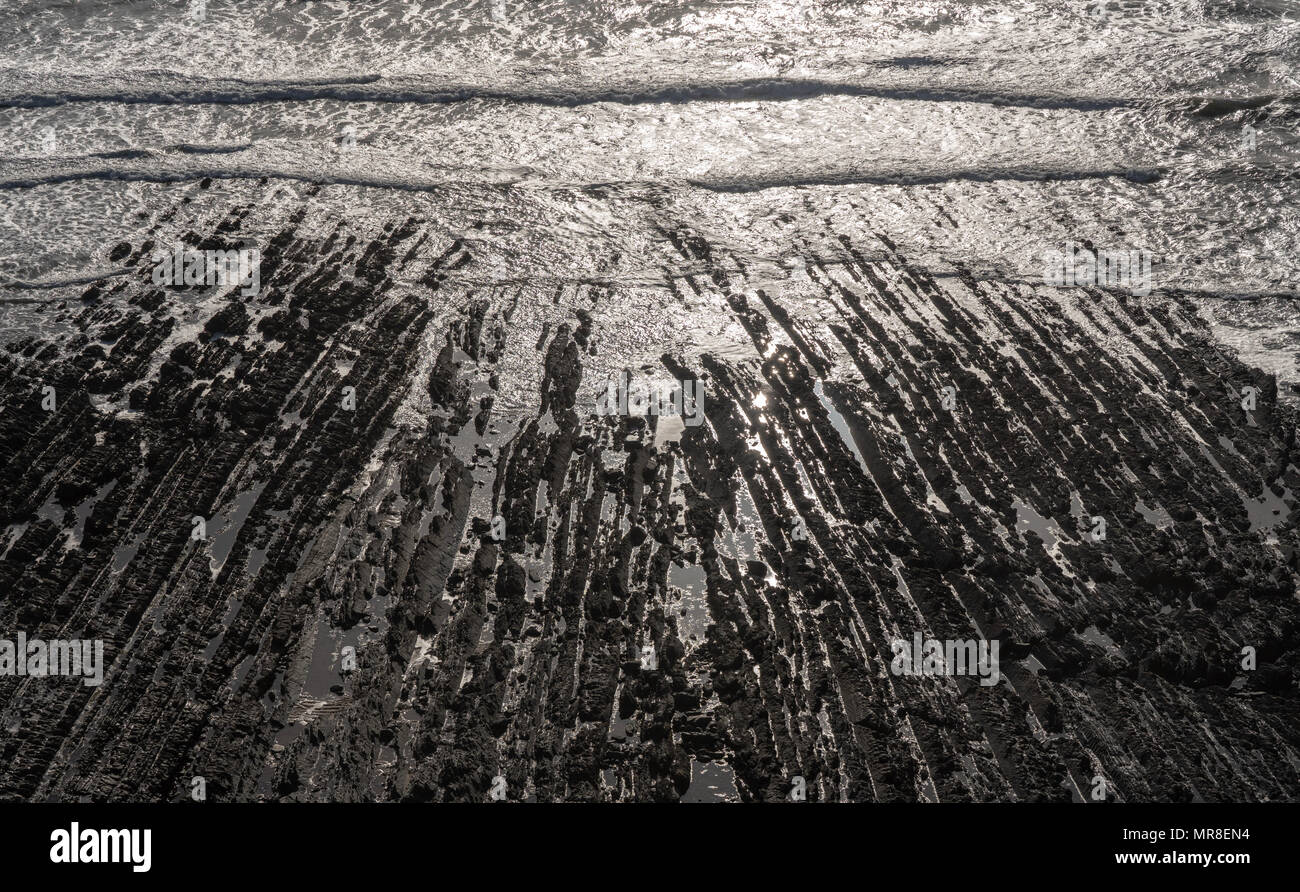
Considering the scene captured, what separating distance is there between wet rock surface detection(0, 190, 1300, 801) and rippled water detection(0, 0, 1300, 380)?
1.85 ft

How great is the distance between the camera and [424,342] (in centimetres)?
798

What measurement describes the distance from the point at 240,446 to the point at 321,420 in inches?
21.0

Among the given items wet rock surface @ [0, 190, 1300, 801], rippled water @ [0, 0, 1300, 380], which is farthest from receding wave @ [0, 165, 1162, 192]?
wet rock surface @ [0, 190, 1300, 801]

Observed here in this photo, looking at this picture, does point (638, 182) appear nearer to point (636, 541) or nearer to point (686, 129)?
point (686, 129)

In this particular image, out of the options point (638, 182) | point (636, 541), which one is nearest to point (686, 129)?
point (638, 182)

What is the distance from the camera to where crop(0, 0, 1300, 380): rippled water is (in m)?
8.96

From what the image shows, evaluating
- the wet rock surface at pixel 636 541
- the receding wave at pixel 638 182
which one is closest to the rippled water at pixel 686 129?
the receding wave at pixel 638 182

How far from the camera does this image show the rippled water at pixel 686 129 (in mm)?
8961

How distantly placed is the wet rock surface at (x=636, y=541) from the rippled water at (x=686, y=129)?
0.56 meters

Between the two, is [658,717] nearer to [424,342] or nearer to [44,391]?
[424,342]

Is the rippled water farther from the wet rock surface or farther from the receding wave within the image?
the wet rock surface

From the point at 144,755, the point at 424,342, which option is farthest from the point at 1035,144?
the point at 144,755

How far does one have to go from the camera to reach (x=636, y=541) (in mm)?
6480

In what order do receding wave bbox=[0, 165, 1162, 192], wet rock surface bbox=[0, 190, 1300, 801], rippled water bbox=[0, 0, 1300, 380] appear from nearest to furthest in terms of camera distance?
wet rock surface bbox=[0, 190, 1300, 801] < rippled water bbox=[0, 0, 1300, 380] < receding wave bbox=[0, 165, 1162, 192]
